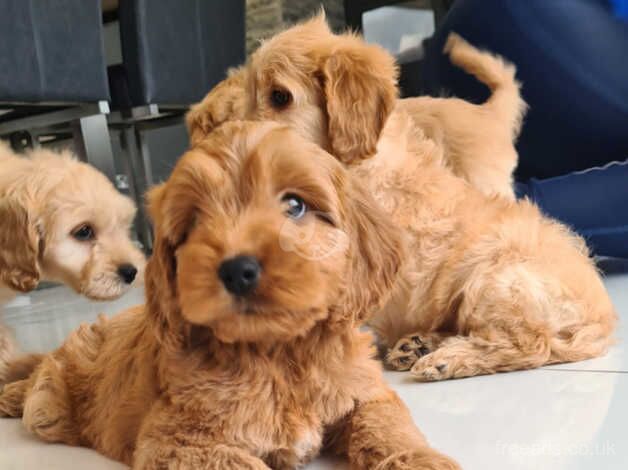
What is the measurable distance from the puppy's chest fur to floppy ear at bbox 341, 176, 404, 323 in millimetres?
119

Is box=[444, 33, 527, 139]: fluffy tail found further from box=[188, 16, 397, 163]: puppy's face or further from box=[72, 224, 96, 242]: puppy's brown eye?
box=[72, 224, 96, 242]: puppy's brown eye

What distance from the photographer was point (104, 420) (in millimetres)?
1463

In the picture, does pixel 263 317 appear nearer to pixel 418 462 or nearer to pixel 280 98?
pixel 418 462

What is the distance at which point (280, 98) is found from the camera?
216 cm

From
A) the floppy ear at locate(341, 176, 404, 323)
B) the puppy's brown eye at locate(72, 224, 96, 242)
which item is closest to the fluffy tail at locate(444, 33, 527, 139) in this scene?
the puppy's brown eye at locate(72, 224, 96, 242)

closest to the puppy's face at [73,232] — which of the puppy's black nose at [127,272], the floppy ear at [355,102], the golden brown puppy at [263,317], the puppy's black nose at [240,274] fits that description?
the puppy's black nose at [127,272]

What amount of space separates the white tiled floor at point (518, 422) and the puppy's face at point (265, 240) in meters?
0.38

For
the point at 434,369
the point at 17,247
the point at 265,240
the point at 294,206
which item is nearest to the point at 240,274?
the point at 265,240

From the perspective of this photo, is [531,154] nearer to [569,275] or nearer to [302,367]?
[569,275]

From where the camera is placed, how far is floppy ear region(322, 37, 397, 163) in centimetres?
207

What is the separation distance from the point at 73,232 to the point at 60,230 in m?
0.07

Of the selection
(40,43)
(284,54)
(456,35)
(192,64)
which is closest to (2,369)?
(284,54)

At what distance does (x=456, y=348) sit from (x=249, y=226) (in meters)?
0.97
